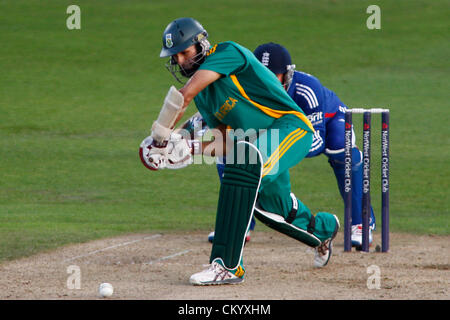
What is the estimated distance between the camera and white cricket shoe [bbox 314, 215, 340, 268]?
5.82m

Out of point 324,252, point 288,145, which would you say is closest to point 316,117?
point 324,252

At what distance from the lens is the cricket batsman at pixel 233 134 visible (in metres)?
5.02

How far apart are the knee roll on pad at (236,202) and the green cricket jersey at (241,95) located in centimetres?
23

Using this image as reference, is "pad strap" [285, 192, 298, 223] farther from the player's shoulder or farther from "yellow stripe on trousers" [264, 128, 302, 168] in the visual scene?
the player's shoulder

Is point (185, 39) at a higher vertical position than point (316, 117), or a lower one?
higher

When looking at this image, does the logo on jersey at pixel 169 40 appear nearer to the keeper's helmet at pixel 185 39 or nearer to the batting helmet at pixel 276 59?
the keeper's helmet at pixel 185 39

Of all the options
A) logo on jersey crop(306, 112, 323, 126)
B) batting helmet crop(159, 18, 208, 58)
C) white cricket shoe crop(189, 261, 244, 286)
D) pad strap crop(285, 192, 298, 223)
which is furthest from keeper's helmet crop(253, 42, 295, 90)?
white cricket shoe crop(189, 261, 244, 286)

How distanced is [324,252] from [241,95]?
139 centimetres

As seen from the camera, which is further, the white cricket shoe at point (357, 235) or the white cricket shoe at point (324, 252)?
the white cricket shoe at point (357, 235)

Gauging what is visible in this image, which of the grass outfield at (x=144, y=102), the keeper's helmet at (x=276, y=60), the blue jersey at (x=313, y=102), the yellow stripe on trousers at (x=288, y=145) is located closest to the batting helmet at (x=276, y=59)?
the keeper's helmet at (x=276, y=60)

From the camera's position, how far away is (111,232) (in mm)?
7770

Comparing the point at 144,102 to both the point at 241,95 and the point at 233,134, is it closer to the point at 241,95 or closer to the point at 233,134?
the point at 233,134

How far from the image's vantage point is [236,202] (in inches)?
200

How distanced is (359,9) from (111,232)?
795 inches
